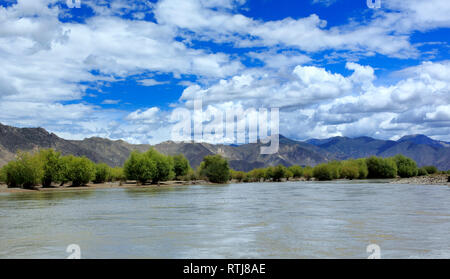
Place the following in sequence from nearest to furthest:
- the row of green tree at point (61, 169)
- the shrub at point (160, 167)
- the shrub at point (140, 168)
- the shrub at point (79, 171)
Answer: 1. the row of green tree at point (61, 169)
2. the shrub at point (79, 171)
3. the shrub at point (140, 168)
4. the shrub at point (160, 167)

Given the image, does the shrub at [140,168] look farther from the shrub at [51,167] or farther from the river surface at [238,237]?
the river surface at [238,237]

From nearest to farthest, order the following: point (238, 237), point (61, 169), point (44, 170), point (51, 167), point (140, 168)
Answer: point (238, 237) → point (44, 170) → point (51, 167) → point (61, 169) → point (140, 168)

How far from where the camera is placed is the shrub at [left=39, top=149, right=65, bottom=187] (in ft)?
456

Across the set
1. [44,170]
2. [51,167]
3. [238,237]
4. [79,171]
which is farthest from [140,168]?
[238,237]

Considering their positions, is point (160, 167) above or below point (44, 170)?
above

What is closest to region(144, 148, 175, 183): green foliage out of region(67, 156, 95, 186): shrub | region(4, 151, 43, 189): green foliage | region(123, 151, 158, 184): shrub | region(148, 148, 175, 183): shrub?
region(148, 148, 175, 183): shrub

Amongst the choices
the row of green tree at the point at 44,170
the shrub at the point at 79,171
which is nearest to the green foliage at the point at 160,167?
the shrub at the point at 79,171

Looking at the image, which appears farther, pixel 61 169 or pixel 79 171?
pixel 79 171

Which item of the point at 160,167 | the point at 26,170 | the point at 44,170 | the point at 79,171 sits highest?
the point at 160,167

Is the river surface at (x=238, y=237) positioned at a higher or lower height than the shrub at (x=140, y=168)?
lower

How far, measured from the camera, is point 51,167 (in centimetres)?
13988

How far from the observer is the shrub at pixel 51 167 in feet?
456

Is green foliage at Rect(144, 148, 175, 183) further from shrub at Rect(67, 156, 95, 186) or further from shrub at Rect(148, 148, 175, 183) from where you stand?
shrub at Rect(67, 156, 95, 186)

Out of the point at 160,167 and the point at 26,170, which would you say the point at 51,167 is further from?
the point at 160,167
